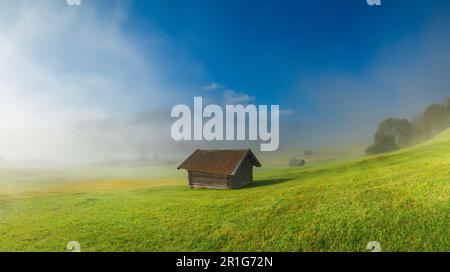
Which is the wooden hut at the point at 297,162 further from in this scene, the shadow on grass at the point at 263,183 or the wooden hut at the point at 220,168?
the wooden hut at the point at 220,168

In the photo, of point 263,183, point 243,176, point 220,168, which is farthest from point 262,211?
point 220,168

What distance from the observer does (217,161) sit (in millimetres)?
6164

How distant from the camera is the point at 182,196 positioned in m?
6.11

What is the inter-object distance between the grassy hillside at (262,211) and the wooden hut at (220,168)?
0.48ft

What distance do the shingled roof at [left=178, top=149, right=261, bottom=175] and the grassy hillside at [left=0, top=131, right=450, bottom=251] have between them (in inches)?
10.7

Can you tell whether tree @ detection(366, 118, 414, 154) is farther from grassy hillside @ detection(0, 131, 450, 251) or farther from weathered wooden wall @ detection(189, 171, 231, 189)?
weathered wooden wall @ detection(189, 171, 231, 189)

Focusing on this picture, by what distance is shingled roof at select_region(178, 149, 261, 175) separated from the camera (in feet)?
20.1

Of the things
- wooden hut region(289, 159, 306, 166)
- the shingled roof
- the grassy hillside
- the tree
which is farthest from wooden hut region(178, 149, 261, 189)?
the tree

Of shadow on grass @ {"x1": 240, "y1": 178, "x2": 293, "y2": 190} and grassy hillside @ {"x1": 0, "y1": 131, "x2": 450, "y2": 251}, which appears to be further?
shadow on grass @ {"x1": 240, "y1": 178, "x2": 293, "y2": 190}

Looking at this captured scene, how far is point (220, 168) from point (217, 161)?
0.13 m

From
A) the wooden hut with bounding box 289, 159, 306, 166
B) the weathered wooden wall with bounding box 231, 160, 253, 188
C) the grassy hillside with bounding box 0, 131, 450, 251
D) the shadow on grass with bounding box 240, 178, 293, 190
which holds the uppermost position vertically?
the wooden hut with bounding box 289, 159, 306, 166

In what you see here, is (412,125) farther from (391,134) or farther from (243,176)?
(243,176)

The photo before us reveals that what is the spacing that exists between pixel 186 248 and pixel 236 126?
2068 mm
